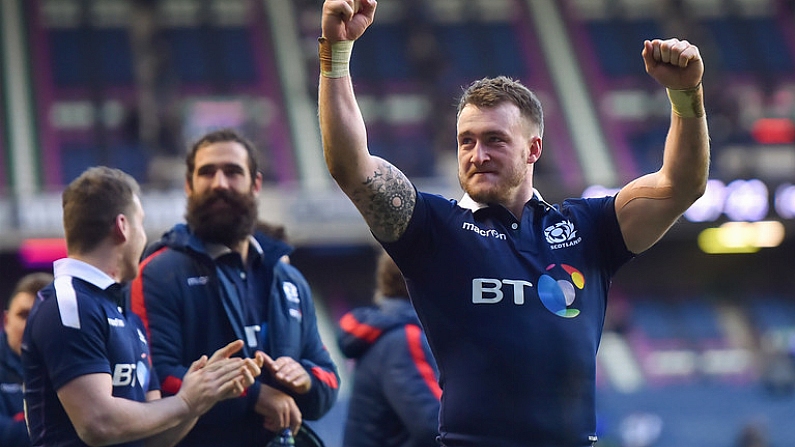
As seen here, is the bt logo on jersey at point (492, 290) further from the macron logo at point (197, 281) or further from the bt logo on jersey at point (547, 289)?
the macron logo at point (197, 281)

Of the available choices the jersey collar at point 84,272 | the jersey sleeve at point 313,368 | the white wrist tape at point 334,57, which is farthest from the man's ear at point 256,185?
the white wrist tape at point 334,57

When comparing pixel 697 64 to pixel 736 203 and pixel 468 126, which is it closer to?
pixel 468 126

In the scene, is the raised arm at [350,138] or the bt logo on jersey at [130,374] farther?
the bt logo on jersey at [130,374]

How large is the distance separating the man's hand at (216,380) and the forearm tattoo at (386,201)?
0.88 m

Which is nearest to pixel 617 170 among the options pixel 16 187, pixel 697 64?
pixel 16 187

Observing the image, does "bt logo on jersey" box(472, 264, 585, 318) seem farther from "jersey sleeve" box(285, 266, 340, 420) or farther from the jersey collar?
the jersey collar

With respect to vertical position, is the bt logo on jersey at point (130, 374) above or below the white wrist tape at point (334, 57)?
below

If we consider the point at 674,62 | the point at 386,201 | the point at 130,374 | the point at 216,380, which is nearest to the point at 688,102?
the point at 674,62

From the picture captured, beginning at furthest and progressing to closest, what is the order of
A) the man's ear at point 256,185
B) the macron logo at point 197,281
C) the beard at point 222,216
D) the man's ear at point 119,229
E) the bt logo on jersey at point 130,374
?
the man's ear at point 256,185, the beard at point 222,216, the macron logo at point 197,281, the man's ear at point 119,229, the bt logo on jersey at point 130,374

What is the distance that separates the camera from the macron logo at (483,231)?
12.2ft

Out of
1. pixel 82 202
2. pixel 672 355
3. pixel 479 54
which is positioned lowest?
pixel 672 355

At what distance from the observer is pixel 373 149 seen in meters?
22.1

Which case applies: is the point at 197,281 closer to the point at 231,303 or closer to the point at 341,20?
the point at 231,303

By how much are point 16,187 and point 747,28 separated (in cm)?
1631
